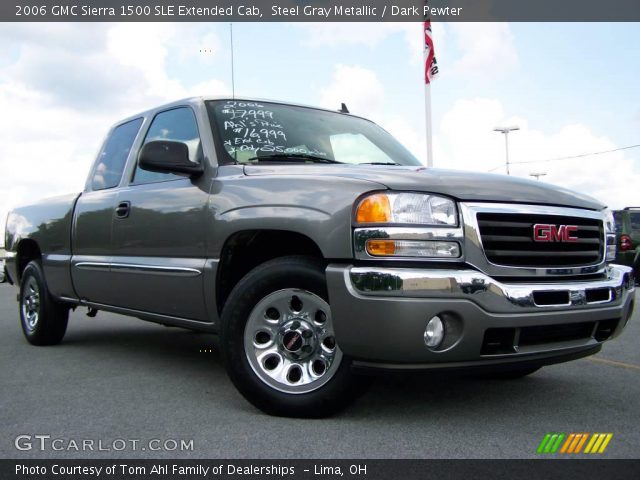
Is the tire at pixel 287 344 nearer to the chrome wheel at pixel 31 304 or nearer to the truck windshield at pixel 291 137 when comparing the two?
the truck windshield at pixel 291 137

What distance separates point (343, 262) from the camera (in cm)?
319

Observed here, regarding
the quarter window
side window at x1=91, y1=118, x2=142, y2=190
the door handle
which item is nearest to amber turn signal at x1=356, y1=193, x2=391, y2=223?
the door handle

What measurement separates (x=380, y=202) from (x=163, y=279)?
5.92 feet

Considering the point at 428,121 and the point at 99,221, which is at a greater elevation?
the point at 428,121

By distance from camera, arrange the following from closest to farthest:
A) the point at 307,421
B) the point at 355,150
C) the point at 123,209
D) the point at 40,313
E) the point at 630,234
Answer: the point at 307,421 < the point at 355,150 < the point at 123,209 < the point at 40,313 < the point at 630,234

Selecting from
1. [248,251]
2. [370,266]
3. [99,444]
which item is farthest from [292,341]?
[99,444]

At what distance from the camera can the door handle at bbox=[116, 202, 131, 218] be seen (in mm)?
4797

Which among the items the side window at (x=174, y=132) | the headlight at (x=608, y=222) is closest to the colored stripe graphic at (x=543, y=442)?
the headlight at (x=608, y=222)

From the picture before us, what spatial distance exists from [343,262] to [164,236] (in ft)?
5.33

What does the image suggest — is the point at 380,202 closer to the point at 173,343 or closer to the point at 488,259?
the point at 488,259

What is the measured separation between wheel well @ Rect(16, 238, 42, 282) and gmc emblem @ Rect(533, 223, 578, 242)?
191 inches

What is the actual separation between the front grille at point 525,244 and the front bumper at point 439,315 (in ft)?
0.44

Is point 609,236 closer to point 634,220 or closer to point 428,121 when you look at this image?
point 634,220

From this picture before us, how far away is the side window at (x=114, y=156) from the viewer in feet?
17.6
